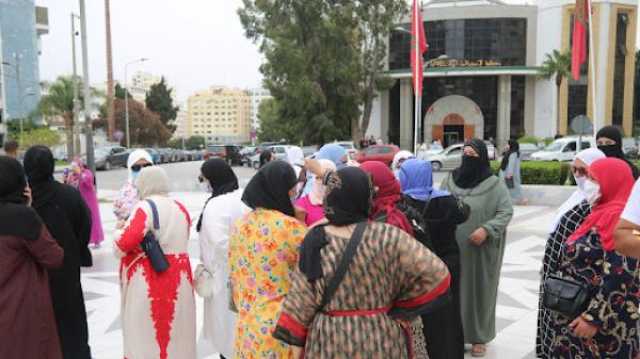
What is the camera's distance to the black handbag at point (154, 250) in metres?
3.60

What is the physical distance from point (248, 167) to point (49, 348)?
2960 centimetres

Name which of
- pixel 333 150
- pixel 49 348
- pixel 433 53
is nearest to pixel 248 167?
pixel 433 53

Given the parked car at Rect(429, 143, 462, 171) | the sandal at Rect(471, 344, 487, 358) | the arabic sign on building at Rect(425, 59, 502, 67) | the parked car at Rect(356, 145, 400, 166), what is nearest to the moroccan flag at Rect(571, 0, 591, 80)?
the parked car at Rect(356, 145, 400, 166)

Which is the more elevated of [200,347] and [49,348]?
[49,348]

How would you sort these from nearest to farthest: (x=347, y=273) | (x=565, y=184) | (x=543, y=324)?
1. (x=347, y=273)
2. (x=543, y=324)
3. (x=565, y=184)

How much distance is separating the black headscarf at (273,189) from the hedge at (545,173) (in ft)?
42.2

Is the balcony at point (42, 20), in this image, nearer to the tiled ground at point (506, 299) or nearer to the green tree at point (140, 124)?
the green tree at point (140, 124)

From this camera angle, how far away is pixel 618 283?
2.97 meters

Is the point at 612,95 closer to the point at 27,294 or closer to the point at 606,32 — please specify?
the point at 606,32

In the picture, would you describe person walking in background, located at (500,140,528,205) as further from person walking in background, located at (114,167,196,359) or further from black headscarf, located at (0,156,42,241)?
black headscarf, located at (0,156,42,241)

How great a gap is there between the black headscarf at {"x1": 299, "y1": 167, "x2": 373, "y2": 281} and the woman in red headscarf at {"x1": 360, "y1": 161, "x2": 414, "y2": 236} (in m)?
0.94

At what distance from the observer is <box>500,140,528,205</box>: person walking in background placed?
1253 centimetres

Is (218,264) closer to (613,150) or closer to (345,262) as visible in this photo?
(345,262)

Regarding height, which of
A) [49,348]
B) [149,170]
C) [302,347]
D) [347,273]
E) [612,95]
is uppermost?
[612,95]
